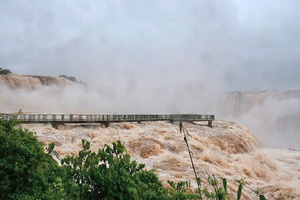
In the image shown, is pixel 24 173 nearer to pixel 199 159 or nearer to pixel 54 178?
pixel 54 178

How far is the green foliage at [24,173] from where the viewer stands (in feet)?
12.8

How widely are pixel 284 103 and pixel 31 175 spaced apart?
65581 mm

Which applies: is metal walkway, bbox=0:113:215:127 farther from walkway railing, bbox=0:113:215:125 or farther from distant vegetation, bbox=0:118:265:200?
distant vegetation, bbox=0:118:265:200

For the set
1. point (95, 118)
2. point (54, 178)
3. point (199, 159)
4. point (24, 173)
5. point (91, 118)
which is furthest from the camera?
point (95, 118)

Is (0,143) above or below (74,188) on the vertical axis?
above

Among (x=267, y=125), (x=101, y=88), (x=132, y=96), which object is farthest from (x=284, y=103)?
(x=101, y=88)

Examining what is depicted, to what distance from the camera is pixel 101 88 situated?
2864 inches

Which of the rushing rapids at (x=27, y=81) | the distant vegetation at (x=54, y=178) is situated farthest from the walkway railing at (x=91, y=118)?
the distant vegetation at (x=54, y=178)

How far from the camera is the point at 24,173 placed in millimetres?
4004

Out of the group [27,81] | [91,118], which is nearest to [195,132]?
[91,118]

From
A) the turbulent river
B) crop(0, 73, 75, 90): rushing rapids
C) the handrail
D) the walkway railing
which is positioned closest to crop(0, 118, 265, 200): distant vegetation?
the turbulent river

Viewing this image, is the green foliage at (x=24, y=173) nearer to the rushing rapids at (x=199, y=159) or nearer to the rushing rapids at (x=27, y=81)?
the rushing rapids at (x=199, y=159)

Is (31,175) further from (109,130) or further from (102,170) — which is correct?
(109,130)

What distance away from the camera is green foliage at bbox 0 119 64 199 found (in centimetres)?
390
